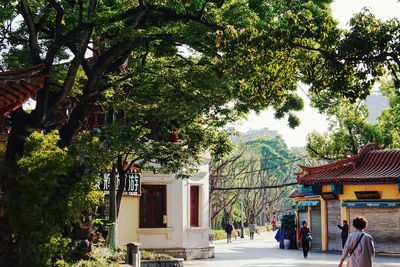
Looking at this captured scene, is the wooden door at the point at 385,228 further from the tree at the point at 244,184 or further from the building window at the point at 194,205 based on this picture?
the tree at the point at 244,184

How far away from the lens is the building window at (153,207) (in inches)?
1081

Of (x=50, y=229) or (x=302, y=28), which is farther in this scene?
(x=50, y=229)

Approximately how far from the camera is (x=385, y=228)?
28938mm

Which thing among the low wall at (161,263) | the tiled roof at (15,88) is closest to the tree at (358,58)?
the tiled roof at (15,88)

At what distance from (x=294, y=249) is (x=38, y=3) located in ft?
76.8

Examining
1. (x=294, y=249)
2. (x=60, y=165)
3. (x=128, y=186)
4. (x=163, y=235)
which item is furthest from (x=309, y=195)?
(x=60, y=165)

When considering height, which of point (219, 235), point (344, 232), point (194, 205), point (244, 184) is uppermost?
point (244, 184)

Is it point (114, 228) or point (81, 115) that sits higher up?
point (81, 115)

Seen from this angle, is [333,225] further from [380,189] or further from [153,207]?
[153,207]

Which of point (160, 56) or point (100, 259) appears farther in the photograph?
point (160, 56)

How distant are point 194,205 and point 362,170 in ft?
24.9

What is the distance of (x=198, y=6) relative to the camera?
13352 millimetres

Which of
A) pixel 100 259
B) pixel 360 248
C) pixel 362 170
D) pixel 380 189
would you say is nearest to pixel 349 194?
pixel 362 170

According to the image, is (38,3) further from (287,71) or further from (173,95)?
(287,71)
